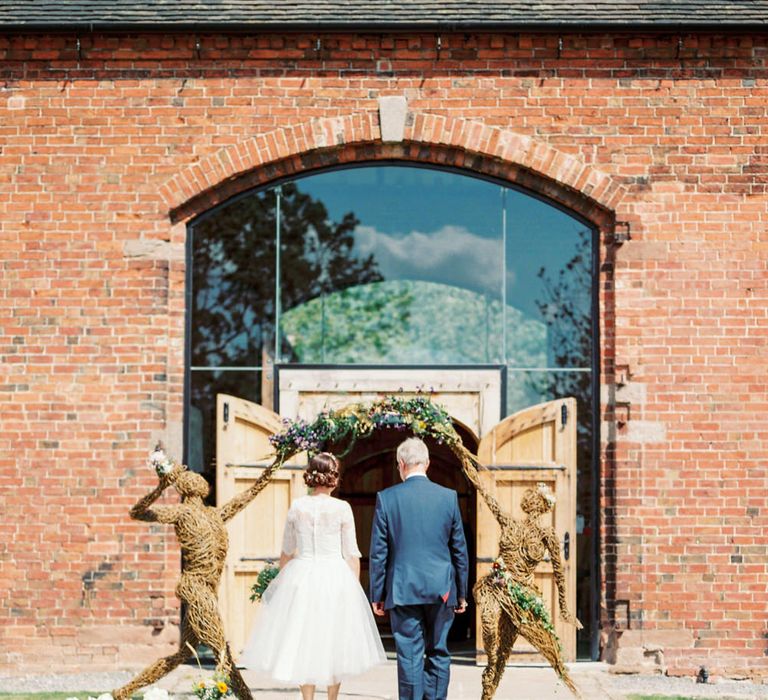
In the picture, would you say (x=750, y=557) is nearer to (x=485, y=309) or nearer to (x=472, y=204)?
(x=485, y=309)

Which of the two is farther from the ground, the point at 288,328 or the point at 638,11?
the point at 638,11

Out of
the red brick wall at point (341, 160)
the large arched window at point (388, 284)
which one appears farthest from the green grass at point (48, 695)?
the large arched window at point (388, 284)

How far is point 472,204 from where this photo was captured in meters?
11.1

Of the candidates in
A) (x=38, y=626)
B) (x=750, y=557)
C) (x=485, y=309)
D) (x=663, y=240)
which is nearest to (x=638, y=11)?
(x=663, y=240)

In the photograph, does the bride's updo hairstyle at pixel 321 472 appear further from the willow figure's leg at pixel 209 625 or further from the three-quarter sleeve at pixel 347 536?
the willow figure's leg at pixel 209 625

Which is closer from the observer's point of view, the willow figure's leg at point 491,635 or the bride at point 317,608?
the bride at point 317,608

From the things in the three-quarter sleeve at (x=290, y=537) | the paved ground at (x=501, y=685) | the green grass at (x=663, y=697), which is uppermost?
the three-quarter sleeve at (x=290, y=537)

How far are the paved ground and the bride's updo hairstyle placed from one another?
7.40ft

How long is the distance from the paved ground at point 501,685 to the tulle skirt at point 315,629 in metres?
1.50

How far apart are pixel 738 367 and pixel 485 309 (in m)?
2.32

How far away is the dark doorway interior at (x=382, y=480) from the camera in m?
13.9

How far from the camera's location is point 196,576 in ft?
27.0

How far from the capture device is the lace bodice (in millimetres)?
7934

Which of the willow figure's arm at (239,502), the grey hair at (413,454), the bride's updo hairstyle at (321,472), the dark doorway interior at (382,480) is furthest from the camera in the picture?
the dark doorway interior at (382,480)
